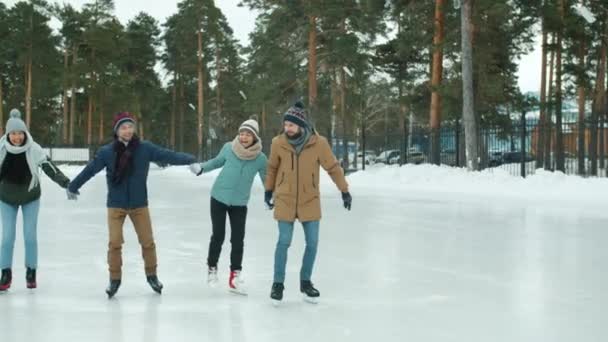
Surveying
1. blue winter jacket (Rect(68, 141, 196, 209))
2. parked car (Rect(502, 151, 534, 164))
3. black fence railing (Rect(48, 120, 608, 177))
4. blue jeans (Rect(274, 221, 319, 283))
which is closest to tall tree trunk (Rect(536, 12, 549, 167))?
black fence railing (Rect(48, 120, 608, 177))

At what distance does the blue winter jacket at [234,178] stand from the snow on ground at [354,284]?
2.84 ft

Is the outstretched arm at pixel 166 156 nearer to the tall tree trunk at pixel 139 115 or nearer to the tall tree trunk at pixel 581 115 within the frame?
the tall tree trunk at pixel 581 115

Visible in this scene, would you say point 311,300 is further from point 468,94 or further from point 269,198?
point 468,94

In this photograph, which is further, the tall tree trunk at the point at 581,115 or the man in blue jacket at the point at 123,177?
the tall tree trunk at the point at 581,115

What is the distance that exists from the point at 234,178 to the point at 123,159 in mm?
986

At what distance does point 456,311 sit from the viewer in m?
5.57

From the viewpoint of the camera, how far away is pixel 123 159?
5.95m

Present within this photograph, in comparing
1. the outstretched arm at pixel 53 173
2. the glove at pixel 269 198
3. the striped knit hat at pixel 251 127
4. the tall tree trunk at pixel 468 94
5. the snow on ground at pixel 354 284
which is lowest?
the snow on ground at pixel 354 284

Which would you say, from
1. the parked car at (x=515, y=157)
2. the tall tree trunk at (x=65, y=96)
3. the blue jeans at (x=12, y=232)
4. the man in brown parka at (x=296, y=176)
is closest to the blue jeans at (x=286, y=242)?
the man in brown parka at (x=296, y=176)

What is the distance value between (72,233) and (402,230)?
524cm

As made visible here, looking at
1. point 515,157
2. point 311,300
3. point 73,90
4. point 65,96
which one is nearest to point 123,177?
point 311,300

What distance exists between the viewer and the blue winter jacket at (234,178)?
6.31 m

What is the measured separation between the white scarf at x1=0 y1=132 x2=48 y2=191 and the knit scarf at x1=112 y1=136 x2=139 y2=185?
3.04 ft

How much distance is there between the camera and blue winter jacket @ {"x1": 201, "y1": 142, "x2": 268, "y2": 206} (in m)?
6.31
